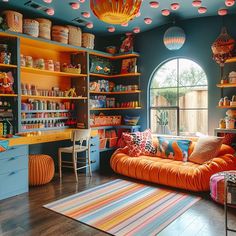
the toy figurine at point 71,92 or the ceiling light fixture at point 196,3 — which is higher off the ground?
the ceiling light fixture at point 196,3

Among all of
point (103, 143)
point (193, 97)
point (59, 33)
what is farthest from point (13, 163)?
point (193, 97)

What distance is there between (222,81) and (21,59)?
10.7 feet

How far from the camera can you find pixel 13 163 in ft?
12.2

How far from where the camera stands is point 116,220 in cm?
295

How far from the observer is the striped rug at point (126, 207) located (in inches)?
111

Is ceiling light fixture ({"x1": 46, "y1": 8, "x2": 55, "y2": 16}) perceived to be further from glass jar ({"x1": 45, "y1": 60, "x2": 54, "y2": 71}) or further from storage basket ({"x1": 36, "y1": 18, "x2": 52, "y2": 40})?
glass jar ({"x1": 45, "y1": 60, "x2": 54, "y2": 71})

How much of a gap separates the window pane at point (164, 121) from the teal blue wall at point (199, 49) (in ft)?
0.98

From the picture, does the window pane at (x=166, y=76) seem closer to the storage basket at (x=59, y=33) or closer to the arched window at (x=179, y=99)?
the arched window at (x=179, y=99)

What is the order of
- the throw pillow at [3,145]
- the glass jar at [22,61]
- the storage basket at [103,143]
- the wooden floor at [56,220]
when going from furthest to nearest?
the storage basket at [103,143] → the glass jar at [22,61] → the throw pillow at [3,145] → the wooden floor at [56,220]

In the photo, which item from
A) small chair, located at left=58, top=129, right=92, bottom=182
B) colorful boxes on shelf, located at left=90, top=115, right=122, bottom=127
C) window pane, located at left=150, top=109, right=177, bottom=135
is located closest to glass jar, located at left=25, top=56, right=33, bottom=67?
small chair, located at left=58, top=129, right=92, bottom=182

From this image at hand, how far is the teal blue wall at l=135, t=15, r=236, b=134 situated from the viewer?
182 inches

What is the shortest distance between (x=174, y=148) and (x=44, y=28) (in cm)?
295

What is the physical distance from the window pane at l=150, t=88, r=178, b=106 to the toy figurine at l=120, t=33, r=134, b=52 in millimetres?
981

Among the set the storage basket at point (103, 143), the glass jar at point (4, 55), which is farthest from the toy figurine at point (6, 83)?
the storage basket at point (103, 143)
